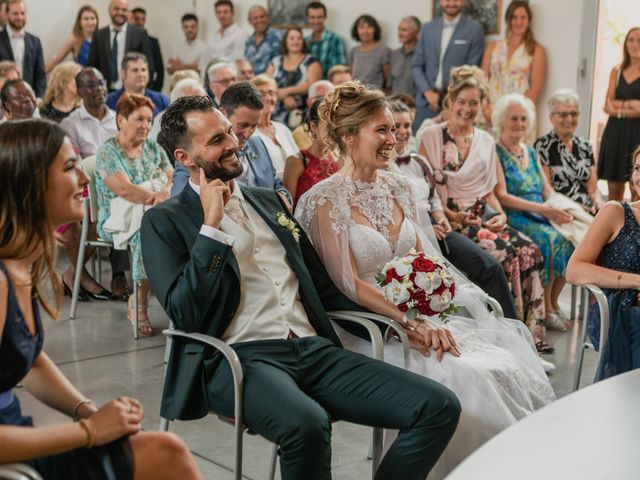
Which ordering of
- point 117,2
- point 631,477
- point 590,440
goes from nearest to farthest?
point 631,477, point 590,440, point 117,2

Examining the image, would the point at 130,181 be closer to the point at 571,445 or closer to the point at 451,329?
the point at 451,329

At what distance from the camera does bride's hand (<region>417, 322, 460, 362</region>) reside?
303 cm

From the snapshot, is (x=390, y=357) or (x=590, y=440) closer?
(x=590, y=440)

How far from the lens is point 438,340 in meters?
3.04

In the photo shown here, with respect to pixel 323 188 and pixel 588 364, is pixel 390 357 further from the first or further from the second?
pixel 588 364

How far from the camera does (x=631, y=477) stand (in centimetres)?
163

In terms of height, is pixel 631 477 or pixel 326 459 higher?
pixel 631 477

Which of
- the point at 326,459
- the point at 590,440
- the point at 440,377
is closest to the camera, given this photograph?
the point at 590,440

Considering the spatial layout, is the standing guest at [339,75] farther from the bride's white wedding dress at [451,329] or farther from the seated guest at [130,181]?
the bride's white wedding dress at [451,329]

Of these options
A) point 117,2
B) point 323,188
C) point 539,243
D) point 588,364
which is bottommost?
point 588,364

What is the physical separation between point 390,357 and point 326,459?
2.37 feet

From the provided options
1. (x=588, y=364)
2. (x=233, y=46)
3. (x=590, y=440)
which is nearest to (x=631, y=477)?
(x=590, y=440)

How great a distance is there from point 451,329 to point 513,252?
1.88 metres

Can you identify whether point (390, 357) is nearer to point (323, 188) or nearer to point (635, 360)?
point (323, 188)
